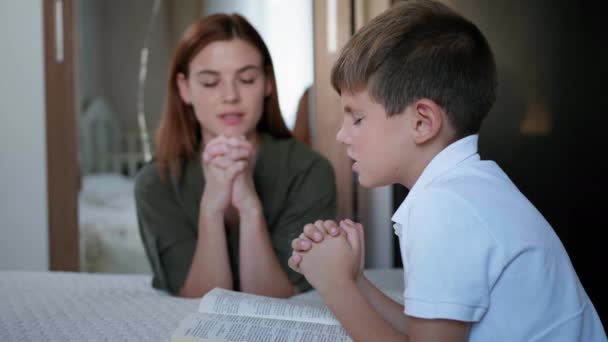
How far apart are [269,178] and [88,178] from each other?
959 millimetres

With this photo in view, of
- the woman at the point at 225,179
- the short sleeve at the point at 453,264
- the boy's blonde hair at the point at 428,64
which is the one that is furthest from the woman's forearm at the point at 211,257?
the short sleeve at the point at 453,264

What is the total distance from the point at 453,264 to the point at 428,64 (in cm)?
28

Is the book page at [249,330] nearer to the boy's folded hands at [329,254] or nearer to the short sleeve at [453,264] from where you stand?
the boy's folded hands at [329,254]

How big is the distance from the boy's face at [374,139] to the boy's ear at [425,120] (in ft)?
0.04

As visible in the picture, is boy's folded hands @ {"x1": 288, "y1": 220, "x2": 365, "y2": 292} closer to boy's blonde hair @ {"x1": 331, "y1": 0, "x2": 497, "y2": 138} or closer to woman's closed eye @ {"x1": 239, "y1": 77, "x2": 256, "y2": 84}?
boy's blonde hair @ {"x1": 331, "y1": 0, "x2": 497, "y2": 138}

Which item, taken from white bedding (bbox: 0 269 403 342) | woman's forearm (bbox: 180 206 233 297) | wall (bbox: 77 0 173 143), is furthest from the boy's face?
wall (bbox: 77 0 173 143)

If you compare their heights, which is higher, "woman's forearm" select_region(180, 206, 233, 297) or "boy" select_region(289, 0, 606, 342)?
"boy" select_region(289, 0, 606, 342)

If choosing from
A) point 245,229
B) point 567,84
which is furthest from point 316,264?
point 567,84

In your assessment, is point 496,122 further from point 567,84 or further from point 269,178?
point 269,178

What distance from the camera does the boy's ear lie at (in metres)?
0.73

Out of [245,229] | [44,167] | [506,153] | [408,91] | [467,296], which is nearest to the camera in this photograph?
[467,296]

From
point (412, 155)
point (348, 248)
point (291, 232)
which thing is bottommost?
point (291, 232)

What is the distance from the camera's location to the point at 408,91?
0.75 m

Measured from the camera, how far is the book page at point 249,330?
0.76 meters
